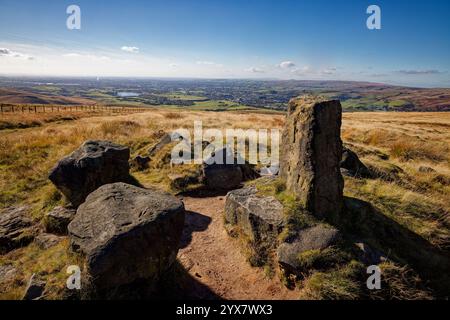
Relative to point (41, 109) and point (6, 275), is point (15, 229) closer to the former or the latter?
point (6, 275)

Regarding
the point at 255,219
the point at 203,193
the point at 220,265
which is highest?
the point at 255,219

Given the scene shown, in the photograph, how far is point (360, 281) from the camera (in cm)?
652

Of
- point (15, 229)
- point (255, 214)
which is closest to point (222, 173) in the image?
point (255, 214)

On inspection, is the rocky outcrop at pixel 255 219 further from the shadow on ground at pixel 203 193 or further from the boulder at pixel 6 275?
the boulder at pixel 6 275

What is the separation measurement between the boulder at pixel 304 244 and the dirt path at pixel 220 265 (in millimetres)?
553

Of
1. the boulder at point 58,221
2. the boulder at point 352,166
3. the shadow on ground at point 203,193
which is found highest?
the boulder at point 352,166

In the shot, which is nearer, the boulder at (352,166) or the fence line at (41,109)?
the boulder at (352,166)

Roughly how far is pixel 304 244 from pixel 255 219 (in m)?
1.58

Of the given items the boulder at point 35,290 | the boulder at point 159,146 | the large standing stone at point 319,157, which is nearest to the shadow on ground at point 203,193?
the large standing stone at point 319,157

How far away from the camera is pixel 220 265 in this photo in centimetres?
802

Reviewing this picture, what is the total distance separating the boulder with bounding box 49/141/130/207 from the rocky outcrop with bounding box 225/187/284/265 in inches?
198

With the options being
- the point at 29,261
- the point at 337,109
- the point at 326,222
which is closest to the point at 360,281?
the point at 326,222

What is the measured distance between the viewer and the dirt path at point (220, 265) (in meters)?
6.98

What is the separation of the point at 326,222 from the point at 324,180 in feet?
3.84
